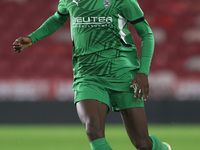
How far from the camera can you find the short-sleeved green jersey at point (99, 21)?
4344 millimetres

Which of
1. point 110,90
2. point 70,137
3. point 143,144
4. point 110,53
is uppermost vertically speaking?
point 110,53

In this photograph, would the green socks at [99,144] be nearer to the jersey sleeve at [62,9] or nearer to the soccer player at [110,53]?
the soccer player at [110,53]

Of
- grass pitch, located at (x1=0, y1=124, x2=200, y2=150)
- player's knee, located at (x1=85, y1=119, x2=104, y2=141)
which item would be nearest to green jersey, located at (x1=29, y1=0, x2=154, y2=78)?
player's knee, located at (x1=85, y1=119, x2=104, y2=141)

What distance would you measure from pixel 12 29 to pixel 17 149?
691 centimetres

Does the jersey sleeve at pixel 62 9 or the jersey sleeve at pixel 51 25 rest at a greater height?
the jersey sleeve at pixel 62 9

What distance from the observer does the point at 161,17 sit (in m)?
13.8

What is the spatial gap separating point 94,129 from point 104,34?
819 mm

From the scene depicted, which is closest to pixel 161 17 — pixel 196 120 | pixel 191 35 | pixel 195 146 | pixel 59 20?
pixel 191 35

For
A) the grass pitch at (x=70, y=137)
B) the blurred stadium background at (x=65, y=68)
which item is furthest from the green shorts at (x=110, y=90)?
the blurred stadium background at (x=65, y=68)

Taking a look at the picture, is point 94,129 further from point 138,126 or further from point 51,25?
point 51,25

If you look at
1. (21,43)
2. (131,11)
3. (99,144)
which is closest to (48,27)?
(21,43)

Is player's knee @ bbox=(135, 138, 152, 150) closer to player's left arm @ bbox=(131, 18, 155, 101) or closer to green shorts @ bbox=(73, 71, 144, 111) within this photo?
green shorts @ bbox=(73, 71, 144, 111)

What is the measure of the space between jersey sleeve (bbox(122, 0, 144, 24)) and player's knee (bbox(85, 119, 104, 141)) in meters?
0.89

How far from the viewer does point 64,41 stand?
13.6 meters
